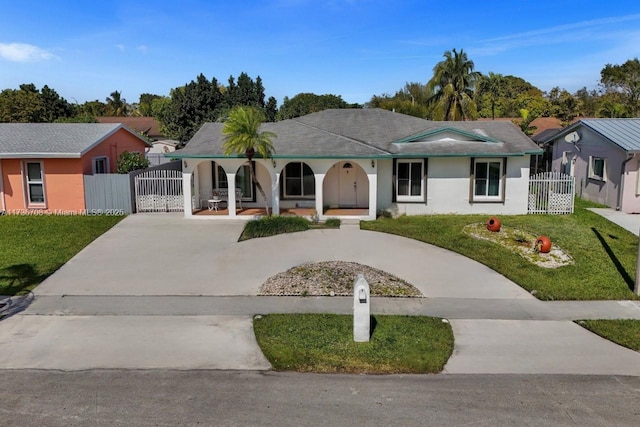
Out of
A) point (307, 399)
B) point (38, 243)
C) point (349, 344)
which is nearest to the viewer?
point (307, 399)

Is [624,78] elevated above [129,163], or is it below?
above

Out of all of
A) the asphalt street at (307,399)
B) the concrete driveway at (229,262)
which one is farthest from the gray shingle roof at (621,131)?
the asphalt street at (307,399)

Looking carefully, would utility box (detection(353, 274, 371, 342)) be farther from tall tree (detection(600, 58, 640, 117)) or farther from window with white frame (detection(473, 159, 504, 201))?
tall tree (detection(600, 58, 640, 117))

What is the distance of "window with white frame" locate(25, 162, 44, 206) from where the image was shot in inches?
813

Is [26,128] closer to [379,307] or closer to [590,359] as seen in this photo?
[379,307]

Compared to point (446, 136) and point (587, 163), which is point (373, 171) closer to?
point (446, 136)

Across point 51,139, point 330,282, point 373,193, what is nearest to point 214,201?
point 373,193

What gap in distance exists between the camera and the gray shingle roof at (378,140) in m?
19.4

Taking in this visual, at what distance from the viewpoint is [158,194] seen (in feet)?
69.6

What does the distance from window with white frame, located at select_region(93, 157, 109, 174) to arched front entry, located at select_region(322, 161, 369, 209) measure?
32.0 feet

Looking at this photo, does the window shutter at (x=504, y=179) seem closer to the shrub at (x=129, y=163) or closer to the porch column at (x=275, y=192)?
the porch column at (x=275, y=192)

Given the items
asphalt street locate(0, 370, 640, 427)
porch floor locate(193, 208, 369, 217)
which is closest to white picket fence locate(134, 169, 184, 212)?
porch floor locate(193, 208, 369, 217)

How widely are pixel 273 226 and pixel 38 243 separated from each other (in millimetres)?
7258

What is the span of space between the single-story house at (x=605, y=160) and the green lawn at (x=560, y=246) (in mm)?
1636
